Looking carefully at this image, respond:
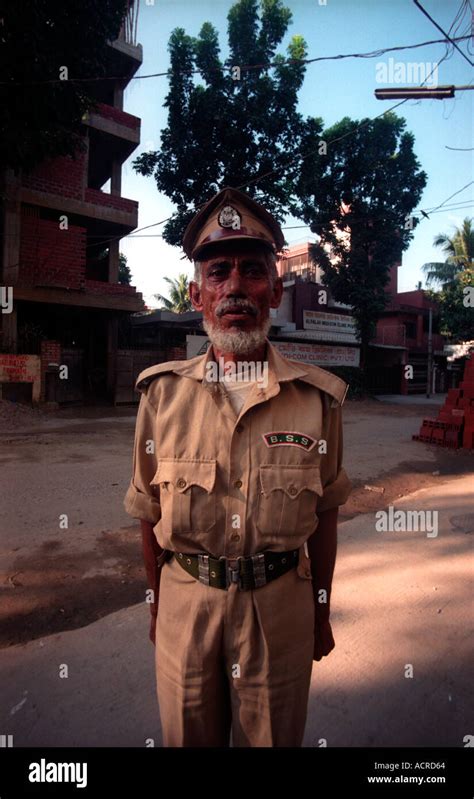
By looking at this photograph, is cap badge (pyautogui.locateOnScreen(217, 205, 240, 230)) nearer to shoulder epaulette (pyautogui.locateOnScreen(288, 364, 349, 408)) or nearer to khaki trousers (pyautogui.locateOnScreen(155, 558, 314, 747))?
shoulder epaulette (pyautogui.locateOnScreen(288, 364, 349, 408))

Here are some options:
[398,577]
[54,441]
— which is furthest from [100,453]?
[398,577]

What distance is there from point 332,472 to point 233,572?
1.62 ft

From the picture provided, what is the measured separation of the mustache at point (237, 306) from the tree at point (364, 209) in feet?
63.0

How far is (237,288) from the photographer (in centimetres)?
143

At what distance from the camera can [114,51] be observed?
14586 millimetres

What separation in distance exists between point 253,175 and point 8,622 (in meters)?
17.7

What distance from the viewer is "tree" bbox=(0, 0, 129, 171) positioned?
29.8 feet

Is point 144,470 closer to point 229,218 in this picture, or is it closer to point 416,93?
point 229,218

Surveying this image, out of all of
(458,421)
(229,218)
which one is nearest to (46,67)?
(229,218)

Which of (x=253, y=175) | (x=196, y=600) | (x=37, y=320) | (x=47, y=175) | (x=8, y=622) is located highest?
(x=253, y=175)

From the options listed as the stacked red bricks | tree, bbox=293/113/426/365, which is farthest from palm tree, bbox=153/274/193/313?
the stacked red bricks

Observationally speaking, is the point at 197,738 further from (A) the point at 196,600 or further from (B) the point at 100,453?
(B) the point at 100,453

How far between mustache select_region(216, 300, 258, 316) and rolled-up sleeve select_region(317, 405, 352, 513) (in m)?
0.43

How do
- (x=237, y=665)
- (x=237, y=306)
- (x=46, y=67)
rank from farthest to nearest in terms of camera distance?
(x=46, y=67), (x=237, y=306), (x=237, y=665)
